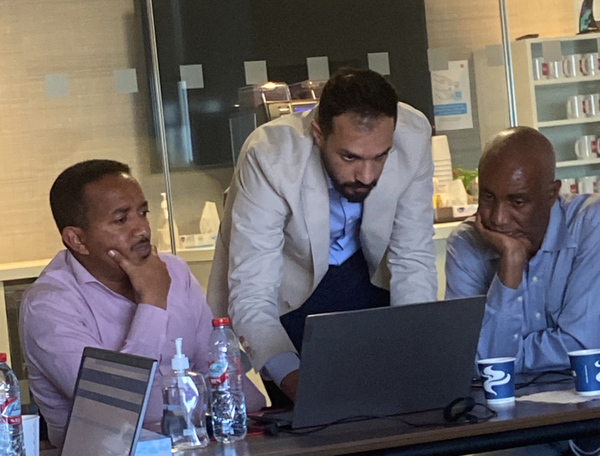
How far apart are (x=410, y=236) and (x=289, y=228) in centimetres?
31

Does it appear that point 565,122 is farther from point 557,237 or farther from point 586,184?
point 557,237

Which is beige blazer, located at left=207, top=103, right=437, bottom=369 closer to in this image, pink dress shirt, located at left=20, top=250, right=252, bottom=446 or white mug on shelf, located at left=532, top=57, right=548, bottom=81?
pink dress shirt, located at left=20, top=250, right=252, bottom=446

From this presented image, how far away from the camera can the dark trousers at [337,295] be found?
8.23ft

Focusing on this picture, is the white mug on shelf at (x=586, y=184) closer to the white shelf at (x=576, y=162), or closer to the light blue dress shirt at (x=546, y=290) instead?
the white shelf at (x=576, y=162)

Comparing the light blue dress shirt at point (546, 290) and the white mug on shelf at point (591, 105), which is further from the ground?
the white mug on shelf at point (591, 105)

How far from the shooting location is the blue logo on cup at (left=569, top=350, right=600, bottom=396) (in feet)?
5.79

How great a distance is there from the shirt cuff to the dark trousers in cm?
41

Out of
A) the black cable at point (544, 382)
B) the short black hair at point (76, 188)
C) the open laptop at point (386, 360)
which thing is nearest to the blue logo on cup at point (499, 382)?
the open laptop at point (386, 360)

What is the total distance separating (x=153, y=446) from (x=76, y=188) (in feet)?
2.97

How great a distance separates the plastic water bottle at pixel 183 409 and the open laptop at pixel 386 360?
0.48 ft

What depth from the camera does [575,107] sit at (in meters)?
5.56

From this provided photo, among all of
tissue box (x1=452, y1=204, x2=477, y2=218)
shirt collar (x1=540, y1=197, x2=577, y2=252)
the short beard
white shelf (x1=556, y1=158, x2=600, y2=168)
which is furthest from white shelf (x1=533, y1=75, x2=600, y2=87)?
the short beard

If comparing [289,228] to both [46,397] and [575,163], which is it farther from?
[575,163]

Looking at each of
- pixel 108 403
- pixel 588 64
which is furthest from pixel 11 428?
pixel 588 64
